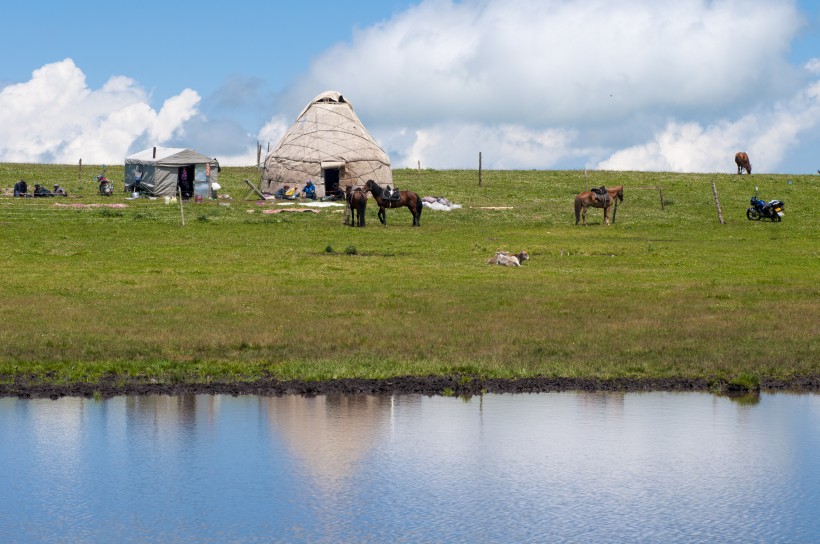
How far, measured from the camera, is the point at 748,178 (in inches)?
3329

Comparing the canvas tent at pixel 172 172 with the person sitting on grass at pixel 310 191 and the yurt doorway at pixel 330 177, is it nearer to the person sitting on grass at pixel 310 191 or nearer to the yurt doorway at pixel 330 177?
the person sitting on grass at pixel 310 191

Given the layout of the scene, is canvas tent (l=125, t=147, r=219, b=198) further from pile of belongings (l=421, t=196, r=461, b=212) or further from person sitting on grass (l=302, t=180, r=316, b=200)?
pile of belongings (l=421, t=196, r=461, b=212)

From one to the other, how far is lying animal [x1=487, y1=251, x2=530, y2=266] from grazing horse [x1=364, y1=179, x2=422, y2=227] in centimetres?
1514

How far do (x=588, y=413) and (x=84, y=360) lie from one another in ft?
28.4

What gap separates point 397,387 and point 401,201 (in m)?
35.9

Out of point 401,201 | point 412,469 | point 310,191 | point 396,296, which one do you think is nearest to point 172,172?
point 310,191

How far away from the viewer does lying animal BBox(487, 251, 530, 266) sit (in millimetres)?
37312

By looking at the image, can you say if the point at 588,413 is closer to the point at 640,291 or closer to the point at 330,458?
the point at 330,458

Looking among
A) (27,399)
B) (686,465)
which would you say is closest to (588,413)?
(686,465)

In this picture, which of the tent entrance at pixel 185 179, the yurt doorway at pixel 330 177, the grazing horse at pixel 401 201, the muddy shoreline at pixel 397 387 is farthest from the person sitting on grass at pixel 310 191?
the muddy shoreline at pixel 397 387

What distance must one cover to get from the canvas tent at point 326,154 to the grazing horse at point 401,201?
15777mm

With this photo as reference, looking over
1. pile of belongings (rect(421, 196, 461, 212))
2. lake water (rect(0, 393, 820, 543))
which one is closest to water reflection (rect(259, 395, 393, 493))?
lake water (rect(0, 393, 820, 543))

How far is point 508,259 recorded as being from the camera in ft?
123

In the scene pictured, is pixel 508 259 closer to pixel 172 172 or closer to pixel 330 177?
pixel 172 172
